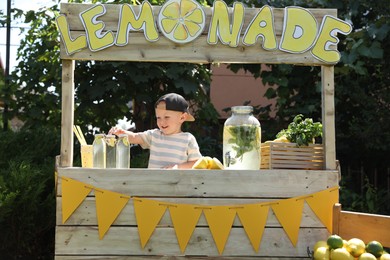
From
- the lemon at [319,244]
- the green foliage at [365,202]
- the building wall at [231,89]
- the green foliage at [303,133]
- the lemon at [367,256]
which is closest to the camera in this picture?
the lemon at [367,256]

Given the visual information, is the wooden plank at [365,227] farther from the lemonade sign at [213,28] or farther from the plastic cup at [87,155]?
the plastic cup at [87,155]

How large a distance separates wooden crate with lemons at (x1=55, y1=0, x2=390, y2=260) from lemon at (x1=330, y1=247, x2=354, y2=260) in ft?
0.72

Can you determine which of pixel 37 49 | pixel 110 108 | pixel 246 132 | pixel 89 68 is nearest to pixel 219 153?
pixel 110 108

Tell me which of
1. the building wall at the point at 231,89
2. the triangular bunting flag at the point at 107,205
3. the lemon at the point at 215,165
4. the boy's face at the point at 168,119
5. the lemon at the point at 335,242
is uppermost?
the building wall at the point at 231,89

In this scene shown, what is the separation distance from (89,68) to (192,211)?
3260mm

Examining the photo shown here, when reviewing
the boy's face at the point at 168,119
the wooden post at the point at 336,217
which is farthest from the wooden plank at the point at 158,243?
the boy's face at the point at 168,119

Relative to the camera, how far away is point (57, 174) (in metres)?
2.78

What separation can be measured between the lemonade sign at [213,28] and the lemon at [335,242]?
3.03ft

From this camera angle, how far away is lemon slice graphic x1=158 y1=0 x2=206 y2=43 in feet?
9.42

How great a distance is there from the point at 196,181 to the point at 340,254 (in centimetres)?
78

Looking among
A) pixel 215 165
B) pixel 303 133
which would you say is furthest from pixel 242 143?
pixel 303 133

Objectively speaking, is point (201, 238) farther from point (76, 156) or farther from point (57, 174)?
point (76, 156)

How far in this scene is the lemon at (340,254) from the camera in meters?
2.62

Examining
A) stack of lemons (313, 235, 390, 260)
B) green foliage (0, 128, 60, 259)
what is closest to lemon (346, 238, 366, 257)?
stack of lemons (313, 235, 390, 260)
